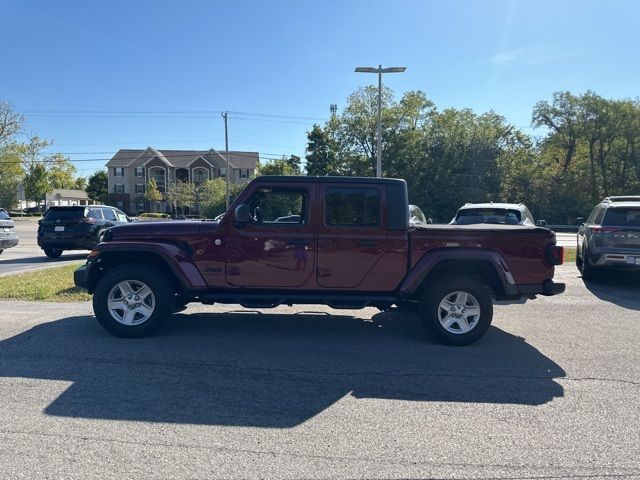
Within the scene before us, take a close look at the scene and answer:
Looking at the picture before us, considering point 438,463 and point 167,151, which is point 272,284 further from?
point 167,151

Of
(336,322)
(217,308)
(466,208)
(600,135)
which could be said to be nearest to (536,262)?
(336,322)

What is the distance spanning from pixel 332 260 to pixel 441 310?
4.85 feet

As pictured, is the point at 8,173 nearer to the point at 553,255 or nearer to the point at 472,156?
the point at 472,156

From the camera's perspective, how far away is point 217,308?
7879 mm

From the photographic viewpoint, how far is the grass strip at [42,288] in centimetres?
856

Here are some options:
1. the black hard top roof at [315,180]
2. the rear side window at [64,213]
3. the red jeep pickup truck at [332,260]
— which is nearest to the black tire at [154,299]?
the red jeep pickup truck at [332,260]

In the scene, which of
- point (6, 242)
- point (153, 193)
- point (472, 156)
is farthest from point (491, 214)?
point (153, 193)

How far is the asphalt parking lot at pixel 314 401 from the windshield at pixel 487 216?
4.19 meters

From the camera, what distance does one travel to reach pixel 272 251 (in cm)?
593

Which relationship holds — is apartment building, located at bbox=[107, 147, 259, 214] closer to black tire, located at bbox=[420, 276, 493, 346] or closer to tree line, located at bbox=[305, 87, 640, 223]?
tree line, located at bbox=[305, 87, 640, 223]

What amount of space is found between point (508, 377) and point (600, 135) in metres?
54.9

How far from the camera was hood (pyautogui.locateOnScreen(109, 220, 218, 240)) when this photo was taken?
6027 mm

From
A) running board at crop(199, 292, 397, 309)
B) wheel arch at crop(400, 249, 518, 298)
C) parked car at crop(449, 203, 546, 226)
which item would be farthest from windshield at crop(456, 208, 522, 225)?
running board at crop(199, 292, 397, 309)

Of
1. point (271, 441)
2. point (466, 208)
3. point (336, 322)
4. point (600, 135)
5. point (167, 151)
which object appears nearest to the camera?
point (271, 441)
